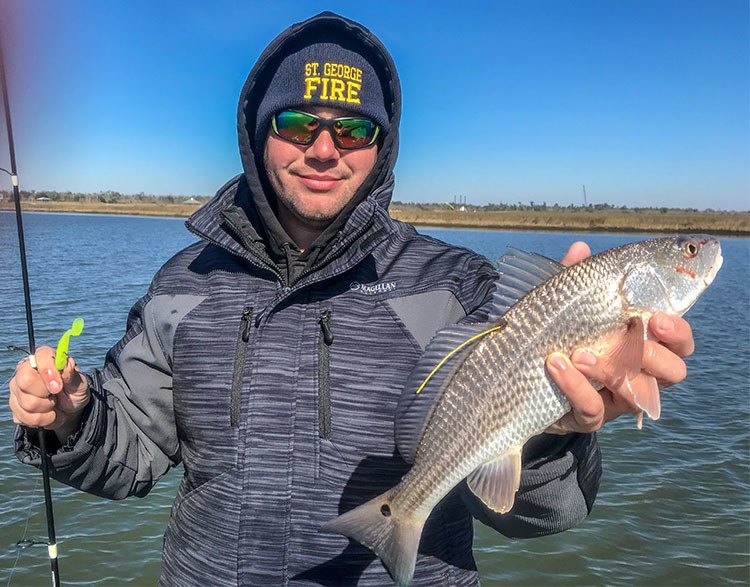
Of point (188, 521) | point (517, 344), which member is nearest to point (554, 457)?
point (517, 344)

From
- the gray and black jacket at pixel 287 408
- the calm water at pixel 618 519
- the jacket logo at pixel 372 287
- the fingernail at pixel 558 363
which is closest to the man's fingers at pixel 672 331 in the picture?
the fingernail at pixel 558 363

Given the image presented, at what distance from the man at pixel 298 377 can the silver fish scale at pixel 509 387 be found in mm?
139

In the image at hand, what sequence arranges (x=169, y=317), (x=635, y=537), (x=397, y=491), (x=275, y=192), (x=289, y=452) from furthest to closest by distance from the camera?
(x=635, y=537) → (x=275, y=192) → (x=169, y=317) → (x=289, y=452) → (x=397, y=491)

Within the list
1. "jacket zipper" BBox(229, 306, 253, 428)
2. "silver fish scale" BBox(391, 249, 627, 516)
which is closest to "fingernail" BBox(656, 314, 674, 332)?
"silver fish scale" BBox(391, 249, 627, 516)

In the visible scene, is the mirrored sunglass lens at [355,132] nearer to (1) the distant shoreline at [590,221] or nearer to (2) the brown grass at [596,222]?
(1) the distant shoreline at [590,221]

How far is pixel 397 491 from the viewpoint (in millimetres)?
2596

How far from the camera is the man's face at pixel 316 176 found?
3.20 meters

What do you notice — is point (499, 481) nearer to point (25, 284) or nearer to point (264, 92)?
point (264, 92)

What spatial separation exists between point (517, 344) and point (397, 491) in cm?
77

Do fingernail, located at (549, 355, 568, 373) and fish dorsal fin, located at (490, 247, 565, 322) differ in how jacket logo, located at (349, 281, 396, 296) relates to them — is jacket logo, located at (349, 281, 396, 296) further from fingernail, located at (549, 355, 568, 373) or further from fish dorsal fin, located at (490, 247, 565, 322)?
fingernail, located at (549, 355, 568, 373)

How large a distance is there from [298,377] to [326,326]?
257 mm

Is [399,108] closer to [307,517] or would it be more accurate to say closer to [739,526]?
[307,517]

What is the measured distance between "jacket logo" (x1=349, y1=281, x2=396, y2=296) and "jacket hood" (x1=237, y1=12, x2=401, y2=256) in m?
0.33

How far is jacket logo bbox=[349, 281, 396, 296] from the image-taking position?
2992 millimetres
